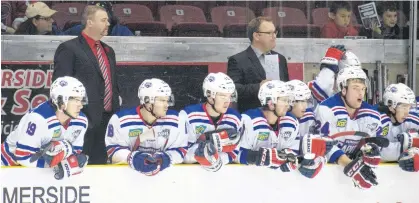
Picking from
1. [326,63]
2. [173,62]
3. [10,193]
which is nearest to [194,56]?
[173,62]

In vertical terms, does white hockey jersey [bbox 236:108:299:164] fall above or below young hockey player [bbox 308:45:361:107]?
below

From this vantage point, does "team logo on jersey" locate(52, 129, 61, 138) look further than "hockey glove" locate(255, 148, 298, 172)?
No

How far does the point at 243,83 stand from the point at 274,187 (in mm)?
544

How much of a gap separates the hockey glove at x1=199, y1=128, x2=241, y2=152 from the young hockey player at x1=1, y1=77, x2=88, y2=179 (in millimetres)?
606

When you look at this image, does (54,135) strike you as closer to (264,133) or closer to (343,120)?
(264,133)

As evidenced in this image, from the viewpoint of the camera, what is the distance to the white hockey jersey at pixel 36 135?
595 centimetres

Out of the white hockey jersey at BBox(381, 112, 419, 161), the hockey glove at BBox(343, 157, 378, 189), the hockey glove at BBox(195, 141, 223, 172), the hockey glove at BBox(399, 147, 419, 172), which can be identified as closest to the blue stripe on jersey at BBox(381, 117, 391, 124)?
the white hockey jersey at BBox(381, 112, 419, 161)

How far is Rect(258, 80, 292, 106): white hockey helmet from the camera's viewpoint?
20.7 ft

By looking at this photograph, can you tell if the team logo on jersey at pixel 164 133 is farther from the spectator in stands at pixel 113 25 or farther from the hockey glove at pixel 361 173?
the hockey glove at pixel 361 173

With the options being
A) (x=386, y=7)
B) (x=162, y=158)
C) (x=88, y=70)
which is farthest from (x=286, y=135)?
(x=88, y=70)

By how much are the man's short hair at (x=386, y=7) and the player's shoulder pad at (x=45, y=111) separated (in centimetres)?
183

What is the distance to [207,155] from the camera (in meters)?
6.13

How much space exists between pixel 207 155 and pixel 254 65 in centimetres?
61

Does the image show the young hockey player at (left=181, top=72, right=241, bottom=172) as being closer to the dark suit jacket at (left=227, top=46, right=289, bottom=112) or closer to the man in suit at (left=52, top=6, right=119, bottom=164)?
the dark suit jacket at (left=227, top=46, right=289, bottom=112)
